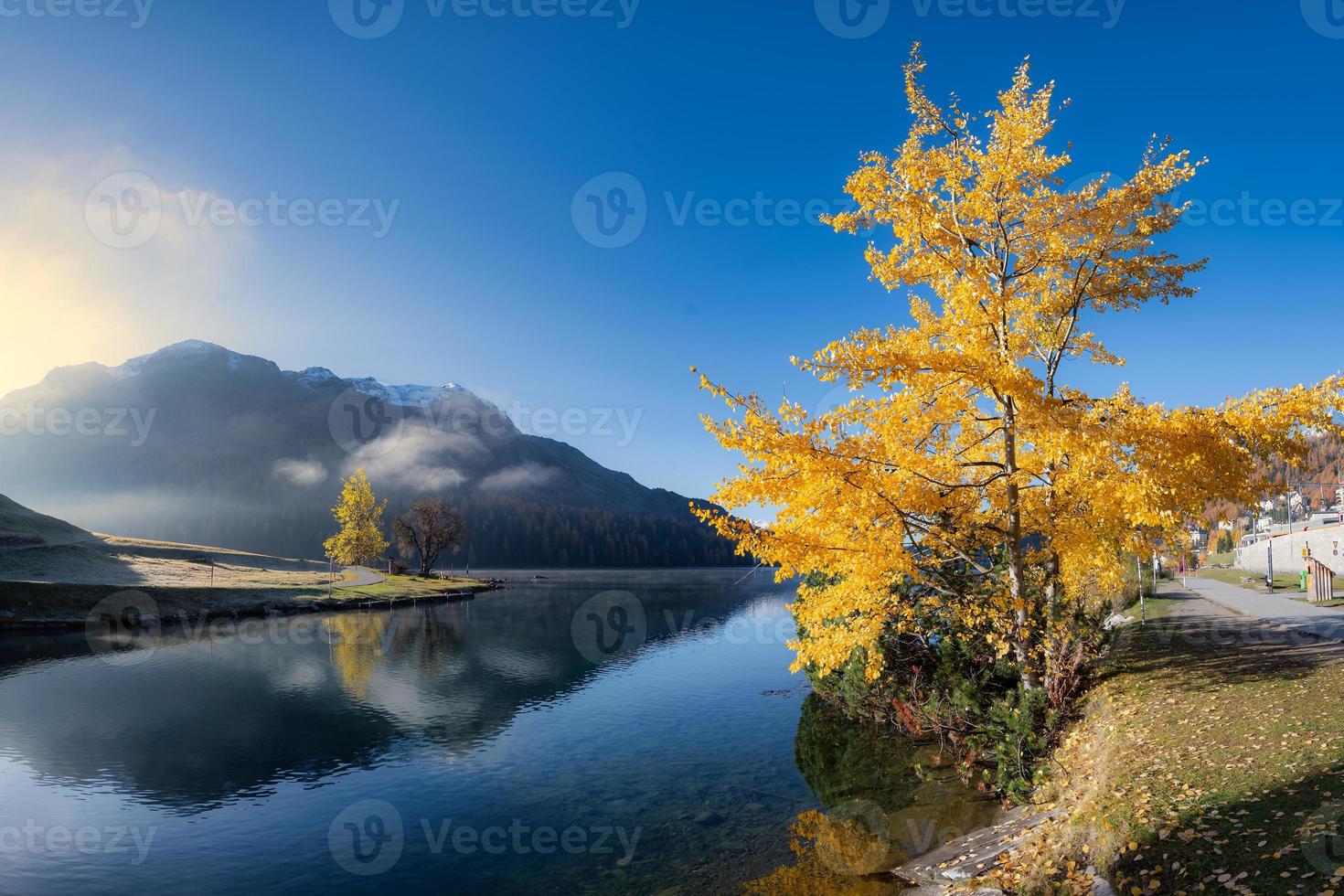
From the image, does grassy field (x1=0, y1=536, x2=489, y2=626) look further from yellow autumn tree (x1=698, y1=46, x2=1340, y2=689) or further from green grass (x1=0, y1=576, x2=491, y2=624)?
yellow autumn tree (x1=698, y1=46, x2=1340, y2=689)

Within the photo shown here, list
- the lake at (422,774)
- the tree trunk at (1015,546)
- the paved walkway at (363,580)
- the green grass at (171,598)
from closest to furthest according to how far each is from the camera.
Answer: the lake at (422,774)
the tree trunk at (1015,546)
the green grass at (171,598)
the paved walkway at (363,580)

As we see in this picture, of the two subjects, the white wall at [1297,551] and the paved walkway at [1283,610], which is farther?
the white wall at [1297,551]

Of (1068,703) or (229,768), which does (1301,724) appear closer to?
(1068,703)

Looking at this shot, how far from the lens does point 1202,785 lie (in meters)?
9.62

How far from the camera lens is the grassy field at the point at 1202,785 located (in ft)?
24.8

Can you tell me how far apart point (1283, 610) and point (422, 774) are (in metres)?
36.4

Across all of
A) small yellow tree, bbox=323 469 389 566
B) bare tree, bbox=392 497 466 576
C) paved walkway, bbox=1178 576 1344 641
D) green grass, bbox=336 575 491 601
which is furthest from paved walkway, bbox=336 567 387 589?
paved walkway, bbox=1178 576 1344 641

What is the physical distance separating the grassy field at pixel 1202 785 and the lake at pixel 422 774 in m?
3.49

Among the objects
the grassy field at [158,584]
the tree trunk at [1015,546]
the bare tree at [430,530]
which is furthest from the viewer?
the bare tree at [430,530]

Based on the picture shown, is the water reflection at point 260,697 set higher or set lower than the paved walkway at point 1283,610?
lower

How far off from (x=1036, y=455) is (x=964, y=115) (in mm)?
7518

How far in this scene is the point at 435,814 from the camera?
16.5 m

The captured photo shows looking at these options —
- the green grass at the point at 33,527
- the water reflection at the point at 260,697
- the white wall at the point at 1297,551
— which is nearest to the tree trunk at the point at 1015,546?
the water reflection at the point at 260,697

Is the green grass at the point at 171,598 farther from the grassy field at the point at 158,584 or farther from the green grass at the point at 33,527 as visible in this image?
the green grass at the point at 33,527
